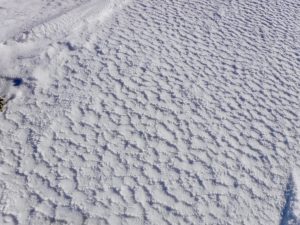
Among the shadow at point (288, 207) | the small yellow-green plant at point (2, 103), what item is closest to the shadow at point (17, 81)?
the small yellow-green plant at point (2, 103)

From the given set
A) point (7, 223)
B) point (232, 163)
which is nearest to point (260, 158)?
point (232, 163)

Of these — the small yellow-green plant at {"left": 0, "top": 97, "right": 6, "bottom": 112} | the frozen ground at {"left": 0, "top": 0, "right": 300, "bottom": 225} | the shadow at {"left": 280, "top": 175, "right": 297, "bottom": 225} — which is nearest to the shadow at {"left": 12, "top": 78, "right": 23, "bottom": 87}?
the frozen ground at {"left": 0, "top": 0, "right": 300, "bottom": 225}

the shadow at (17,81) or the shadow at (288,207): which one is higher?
the shadow at (17,81)

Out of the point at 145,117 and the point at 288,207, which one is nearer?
the point at 288,207

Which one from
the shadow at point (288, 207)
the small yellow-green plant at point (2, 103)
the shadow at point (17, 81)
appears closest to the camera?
the shadow at point (288, 207)

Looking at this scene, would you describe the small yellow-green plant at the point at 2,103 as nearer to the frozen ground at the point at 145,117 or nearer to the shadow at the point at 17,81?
the frozen ground at the point at 145,117

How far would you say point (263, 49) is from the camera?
2.91 m

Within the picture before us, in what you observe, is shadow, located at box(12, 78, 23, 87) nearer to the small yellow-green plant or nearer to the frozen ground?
the frozen ground

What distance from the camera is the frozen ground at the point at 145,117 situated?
1790mm

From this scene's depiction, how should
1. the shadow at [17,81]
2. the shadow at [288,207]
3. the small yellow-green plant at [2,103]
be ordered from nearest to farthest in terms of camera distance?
the shadow at [288,207] < the small yellow-green plant at [2,103] < the shadow at [17,81]

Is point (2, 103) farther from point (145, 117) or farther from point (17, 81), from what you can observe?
point (145, 117)

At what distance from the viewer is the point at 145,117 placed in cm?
220

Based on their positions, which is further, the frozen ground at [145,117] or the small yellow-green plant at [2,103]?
the small yellow-green plant at [2,103]

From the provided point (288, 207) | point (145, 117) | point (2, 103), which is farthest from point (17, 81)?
point (288, 207)
